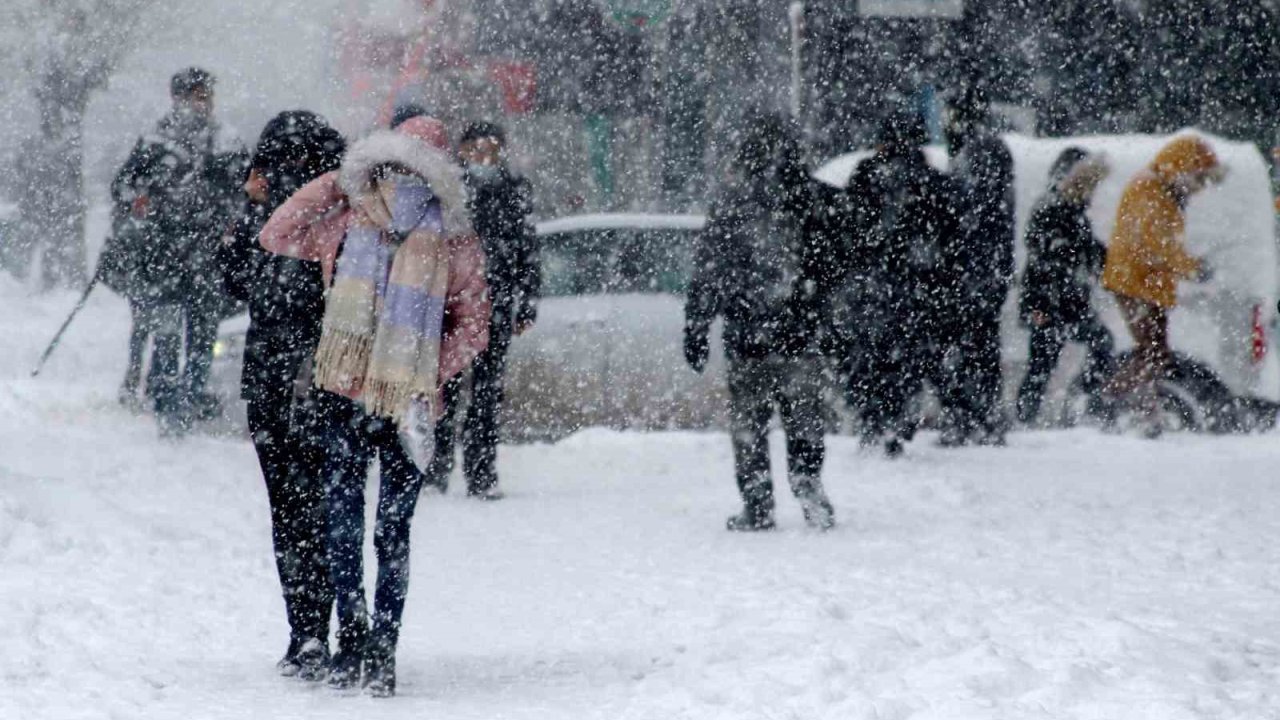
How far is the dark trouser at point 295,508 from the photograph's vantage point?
5.92 meters

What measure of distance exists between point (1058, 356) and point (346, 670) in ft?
25.7

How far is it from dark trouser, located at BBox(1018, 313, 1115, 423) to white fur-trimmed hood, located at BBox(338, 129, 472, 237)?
7476 mm

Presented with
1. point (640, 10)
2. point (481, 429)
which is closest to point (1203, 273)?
point (481, 429)

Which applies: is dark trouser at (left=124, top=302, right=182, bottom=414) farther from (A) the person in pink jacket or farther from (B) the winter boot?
(A) the person in pink jacket

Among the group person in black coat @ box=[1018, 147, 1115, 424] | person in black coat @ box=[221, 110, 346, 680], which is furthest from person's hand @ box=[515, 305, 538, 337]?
person in black coat @ box=[221, 110, 346, 680]

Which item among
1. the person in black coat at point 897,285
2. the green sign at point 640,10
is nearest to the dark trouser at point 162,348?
the person in black coat at point 897,285

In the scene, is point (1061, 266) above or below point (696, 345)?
above

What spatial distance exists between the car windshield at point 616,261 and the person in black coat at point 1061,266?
2.14 meters

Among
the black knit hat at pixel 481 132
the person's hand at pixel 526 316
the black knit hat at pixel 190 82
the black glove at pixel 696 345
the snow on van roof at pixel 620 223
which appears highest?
the black knit hat at pixel 190 82

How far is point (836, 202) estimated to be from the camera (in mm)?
9172

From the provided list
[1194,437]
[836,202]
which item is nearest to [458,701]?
[836,202]

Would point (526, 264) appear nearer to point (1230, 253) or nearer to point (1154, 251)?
point (1154, 251)

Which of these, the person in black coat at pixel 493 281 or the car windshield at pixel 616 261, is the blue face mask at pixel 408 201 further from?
the car windshield at pixel 616 261

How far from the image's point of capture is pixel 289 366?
587cm
